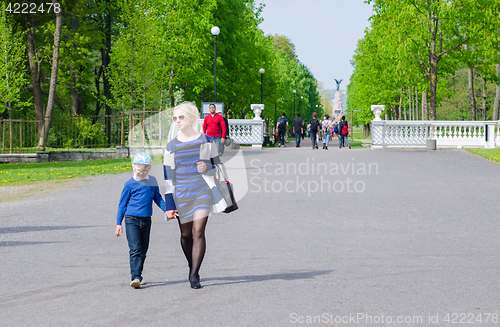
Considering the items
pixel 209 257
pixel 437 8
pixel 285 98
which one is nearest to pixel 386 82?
pixel 437 8

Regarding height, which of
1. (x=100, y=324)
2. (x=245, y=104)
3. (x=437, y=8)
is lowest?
(x=100, y=324)

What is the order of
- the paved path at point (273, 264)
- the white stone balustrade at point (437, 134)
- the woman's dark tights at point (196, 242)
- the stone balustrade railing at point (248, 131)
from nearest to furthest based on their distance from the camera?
1. the paved path at point (273, 264)
2. the woman's dark tights at point (196, 242)
3. the white stone balustrade at point (437, 134)
4. the stone balustrade railing at point (248, 131)

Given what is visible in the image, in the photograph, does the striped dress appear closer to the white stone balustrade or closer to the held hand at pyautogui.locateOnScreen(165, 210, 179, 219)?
the held hand at pyautogui.locateOnScreen(165, 210, 179, 219)

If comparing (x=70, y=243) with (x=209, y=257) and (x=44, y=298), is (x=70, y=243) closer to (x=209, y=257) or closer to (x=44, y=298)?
(x=209, y=257)

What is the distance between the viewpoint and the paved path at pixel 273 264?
4871 mm

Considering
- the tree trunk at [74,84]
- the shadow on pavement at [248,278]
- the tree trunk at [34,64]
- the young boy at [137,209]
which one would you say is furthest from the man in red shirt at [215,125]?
the tree trunk at [74,84]

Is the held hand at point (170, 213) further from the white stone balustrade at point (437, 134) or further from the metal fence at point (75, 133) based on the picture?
the white stone balustrade at point (437, 134)

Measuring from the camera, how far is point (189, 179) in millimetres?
5523

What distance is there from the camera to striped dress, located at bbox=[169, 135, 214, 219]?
5.52 metres

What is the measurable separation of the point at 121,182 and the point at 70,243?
7.84m

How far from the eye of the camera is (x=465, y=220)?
949 centimetres

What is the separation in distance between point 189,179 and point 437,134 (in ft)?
95.0

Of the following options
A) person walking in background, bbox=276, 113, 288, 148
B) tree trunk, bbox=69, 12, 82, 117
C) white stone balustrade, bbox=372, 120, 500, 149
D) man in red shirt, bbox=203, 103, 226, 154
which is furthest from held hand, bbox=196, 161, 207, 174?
tree trunk, bbox=69, 12, 82, 117

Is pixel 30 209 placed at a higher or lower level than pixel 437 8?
lower
